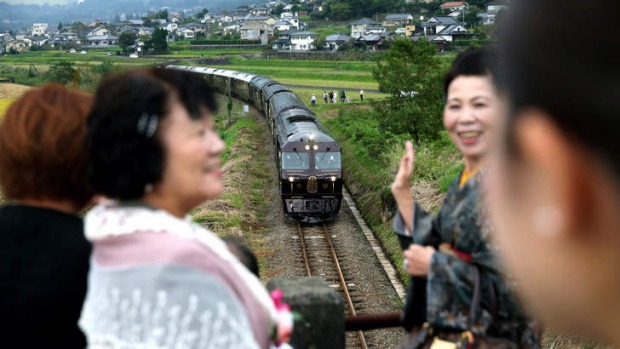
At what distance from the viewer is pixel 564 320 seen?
0.76 meters

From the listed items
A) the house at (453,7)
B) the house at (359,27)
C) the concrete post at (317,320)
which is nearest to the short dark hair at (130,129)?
the concrete post at (317,320)

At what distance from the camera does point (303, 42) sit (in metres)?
70.3

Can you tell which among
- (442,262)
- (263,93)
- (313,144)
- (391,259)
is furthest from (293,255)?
(263,93)

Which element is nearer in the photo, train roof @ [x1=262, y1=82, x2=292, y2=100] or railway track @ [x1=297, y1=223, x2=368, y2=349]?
railway track @ [x1=297, y1=223, x2=368, y2=349]

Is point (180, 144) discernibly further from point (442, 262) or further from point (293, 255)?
point (293, 255)

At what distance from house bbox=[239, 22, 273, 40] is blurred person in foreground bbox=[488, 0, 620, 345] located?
88.5 m

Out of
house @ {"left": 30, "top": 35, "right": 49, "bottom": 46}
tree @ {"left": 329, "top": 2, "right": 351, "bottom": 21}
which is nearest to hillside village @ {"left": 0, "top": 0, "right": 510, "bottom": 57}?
tree @ {"left": 329, "top": 2, "right": 351, "bottom": 21}

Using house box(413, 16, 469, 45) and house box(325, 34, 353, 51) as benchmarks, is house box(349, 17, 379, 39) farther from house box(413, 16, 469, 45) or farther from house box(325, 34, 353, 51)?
house box(325, 34, 353, 51)

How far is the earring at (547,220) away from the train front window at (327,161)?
14672 mm

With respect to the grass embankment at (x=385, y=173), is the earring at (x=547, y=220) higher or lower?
higher

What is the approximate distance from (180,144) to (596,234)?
1155 millimetres

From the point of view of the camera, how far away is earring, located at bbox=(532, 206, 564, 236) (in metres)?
0.70

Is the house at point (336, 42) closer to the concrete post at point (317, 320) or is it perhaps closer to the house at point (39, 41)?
the house at point (39, 41)

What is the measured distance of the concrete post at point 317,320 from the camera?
2701 mm
